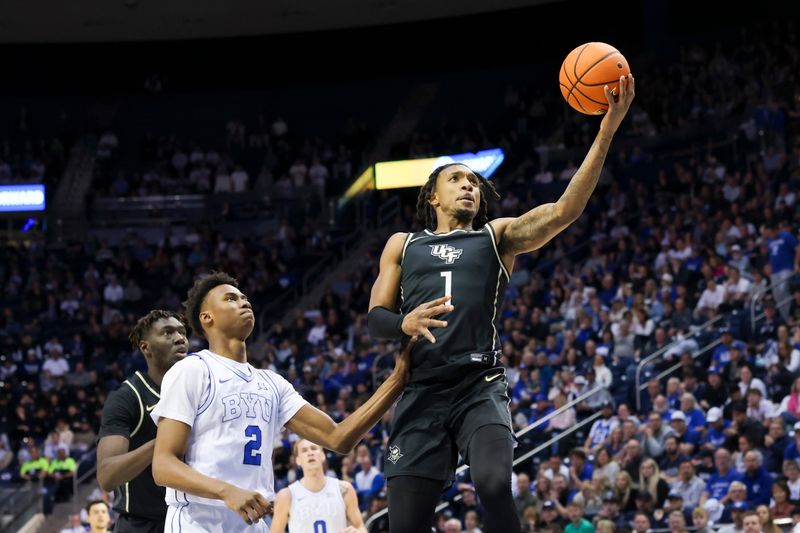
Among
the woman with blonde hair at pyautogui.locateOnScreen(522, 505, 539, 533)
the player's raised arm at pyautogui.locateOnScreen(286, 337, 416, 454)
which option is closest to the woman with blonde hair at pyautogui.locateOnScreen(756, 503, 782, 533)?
the woman with blonde hair at pyautogui.locateOnScreen(522, 505, 539, 533)

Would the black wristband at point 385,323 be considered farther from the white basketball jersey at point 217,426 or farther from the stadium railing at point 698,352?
the stadium railing at point 698,352

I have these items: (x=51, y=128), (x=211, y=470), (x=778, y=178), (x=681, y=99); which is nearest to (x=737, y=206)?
(x=778, y=178)

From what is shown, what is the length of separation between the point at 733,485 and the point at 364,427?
7.54 meters

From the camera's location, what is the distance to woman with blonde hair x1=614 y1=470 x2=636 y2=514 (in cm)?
1295

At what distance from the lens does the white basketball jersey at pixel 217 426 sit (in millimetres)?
5285

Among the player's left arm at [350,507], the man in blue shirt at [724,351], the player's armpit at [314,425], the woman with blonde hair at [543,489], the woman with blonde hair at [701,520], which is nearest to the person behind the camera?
the player's armpit at [314,425]

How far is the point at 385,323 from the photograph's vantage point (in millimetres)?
5793

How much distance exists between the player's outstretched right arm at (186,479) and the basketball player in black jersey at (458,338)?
99 centimetres

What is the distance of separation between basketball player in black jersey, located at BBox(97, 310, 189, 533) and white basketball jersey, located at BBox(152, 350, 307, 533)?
1.07m

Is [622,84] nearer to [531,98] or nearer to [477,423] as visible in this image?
[477,423]

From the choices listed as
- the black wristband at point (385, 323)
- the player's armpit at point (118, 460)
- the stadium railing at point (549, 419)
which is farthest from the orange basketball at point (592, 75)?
the stadium railing at point (549, 419)

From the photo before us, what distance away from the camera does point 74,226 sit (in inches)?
1089

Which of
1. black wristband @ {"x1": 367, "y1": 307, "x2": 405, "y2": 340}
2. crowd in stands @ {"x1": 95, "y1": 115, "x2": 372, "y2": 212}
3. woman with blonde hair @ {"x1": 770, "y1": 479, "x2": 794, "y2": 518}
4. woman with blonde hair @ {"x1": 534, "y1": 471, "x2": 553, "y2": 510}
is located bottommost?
black wristband @ {"x1": 367, "y1": 307, "x2": 405, "y2": 340}

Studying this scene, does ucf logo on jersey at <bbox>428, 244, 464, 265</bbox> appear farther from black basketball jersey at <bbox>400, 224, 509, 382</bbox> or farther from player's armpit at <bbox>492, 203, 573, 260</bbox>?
player's armpit at <bbox>492, 203, 573, 260</bbox>
